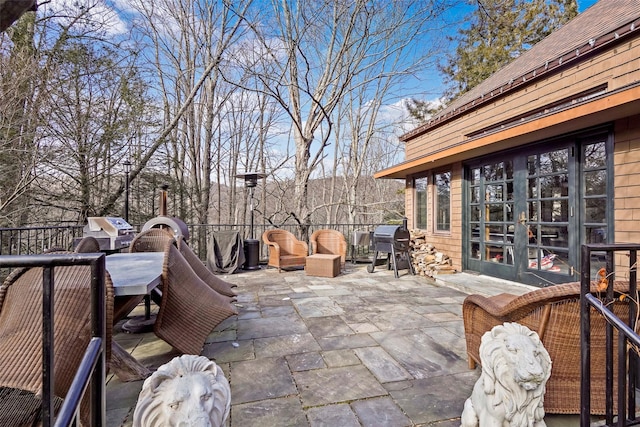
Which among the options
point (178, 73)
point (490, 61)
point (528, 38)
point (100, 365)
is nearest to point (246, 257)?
point (100, 365)

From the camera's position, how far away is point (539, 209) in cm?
422

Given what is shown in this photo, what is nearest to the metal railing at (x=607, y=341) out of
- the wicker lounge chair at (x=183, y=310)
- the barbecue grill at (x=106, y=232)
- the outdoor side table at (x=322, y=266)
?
the wicker lounge chair at (x=183, y=310)

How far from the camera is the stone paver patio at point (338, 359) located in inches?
66.9

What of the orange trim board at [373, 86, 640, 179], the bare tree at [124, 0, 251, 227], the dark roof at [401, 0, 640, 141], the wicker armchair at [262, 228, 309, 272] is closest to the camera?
the orange trim board at [373, 86, 640, 179]

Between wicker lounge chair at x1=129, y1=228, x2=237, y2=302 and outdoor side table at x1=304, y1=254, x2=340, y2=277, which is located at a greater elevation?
wicker lounge chair at x1=129, y1=228, x2=237, y2=302

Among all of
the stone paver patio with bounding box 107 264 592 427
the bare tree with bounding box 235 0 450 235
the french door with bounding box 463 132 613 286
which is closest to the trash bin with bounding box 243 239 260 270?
the bare tree with bounding box 235 0 450 235

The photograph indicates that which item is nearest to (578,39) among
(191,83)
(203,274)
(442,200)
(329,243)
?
(442,200)

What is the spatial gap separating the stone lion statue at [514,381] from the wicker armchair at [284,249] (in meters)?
4.80

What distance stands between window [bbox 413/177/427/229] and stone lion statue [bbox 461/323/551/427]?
5.50 m

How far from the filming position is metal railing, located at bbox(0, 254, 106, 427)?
2.51 ft

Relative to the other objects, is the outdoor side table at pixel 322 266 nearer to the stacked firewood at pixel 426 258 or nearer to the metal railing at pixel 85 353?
the stacked firewood at pixel 426 258

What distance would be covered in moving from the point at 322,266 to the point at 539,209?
330 cm

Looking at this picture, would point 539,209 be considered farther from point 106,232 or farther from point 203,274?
point 106,232

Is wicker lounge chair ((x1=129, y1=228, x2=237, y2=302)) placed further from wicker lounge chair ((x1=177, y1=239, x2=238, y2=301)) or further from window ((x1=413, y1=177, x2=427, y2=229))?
window ((x1=413, y1=177, x2=427, y2=229))
